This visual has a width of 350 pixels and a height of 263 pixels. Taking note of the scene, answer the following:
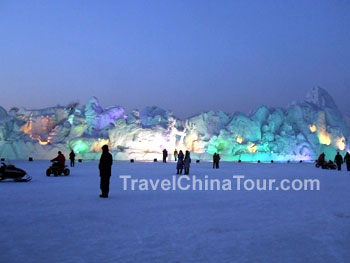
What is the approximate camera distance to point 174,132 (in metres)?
44.4

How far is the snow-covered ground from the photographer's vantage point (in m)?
4.10

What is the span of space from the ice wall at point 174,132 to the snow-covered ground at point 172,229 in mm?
31251

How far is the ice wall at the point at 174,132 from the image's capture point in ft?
129

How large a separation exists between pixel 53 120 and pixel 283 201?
38699 millimetres

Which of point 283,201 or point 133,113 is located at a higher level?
point 133,113

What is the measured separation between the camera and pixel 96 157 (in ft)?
125

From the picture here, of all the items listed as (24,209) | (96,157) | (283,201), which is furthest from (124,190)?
(96,157)

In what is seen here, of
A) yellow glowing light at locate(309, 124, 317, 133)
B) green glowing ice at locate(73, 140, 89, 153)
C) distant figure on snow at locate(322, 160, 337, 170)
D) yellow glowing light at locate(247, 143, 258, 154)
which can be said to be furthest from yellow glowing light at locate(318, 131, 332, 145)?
green glowing ice at locate(73, 140, 89, 153)

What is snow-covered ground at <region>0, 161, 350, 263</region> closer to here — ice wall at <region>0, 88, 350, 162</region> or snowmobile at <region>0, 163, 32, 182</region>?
snowmobile at <region>0, 163, 32, 182</region>

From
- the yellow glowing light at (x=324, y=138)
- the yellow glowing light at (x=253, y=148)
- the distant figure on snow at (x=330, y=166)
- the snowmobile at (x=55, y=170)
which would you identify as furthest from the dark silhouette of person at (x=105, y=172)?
the yellow glowing light at (x=324, y=138)

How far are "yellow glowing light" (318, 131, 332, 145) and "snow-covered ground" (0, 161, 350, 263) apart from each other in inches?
1753

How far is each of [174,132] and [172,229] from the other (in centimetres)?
3902

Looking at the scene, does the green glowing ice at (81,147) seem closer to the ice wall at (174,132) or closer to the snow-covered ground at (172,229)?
the ice wall at (174,132)

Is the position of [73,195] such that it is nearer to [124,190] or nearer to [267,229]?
[124,190]
